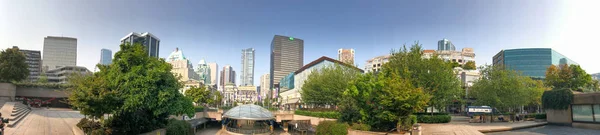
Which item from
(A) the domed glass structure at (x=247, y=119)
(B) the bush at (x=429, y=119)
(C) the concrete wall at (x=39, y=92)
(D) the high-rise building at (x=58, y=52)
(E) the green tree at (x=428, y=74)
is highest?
(D) the high-rise building at (x=58, y=52)

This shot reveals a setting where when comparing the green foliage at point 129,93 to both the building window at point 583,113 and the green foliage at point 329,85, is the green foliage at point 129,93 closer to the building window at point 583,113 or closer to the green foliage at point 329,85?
the green foliage at point 329,85

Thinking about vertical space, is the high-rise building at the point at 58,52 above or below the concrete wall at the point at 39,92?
above

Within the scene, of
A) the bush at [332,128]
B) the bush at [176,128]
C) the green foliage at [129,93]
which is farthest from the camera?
the bush at [176,128]

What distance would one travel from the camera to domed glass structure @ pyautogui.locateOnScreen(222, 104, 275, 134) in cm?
4606

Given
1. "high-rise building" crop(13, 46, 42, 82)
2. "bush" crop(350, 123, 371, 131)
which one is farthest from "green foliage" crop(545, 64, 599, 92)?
"high-rise building" crop(13, 46, 42, 82)

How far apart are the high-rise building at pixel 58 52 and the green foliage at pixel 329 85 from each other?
176 m

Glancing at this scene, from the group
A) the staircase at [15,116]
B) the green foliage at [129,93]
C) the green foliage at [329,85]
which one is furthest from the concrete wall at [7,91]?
the green foliage at [329,85]

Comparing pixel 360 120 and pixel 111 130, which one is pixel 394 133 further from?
pixel 111 130

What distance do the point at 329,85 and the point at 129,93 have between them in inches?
1106

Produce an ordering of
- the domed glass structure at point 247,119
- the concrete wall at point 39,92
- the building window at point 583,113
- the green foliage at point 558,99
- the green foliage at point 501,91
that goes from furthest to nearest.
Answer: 1. the concrete wall at point 39,92
2. the domed glass structure at point 247,119
3. the green foliage at point 501,91
4. the green foliage at point 558,99
5. the building window at point 583,113

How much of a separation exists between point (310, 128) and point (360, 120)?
15144 millimetres

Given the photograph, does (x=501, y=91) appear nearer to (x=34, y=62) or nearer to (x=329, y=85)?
(x=329, y=85)

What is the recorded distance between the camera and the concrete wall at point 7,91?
4172 centimetres

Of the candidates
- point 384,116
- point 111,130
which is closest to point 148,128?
point 111,130
